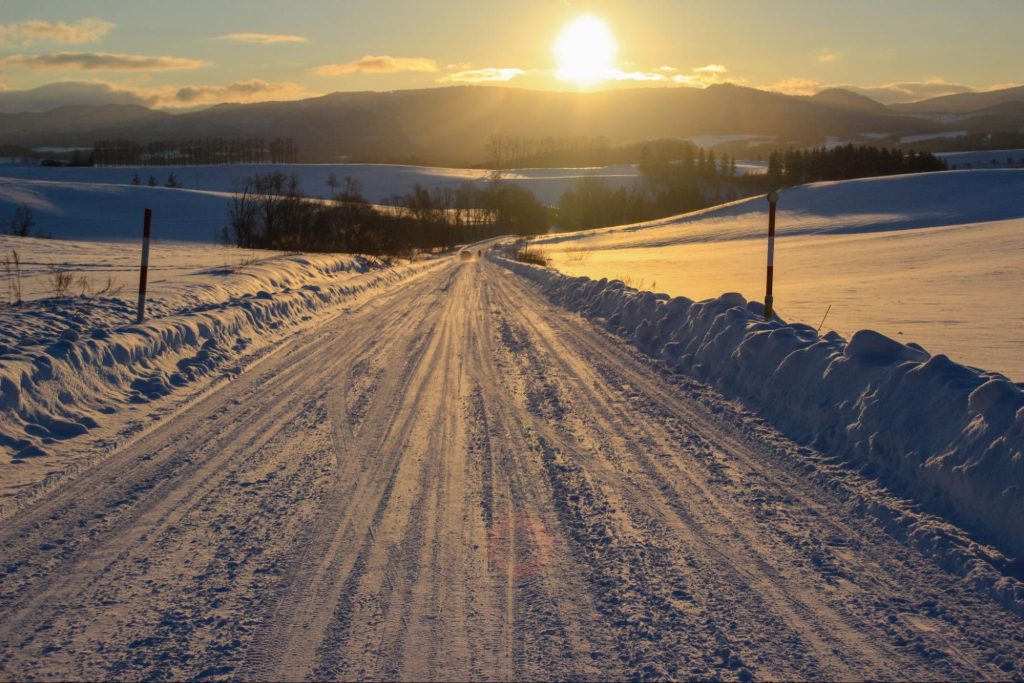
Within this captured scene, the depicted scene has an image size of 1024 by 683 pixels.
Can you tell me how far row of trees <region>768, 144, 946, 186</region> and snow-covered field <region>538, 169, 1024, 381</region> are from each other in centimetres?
4694

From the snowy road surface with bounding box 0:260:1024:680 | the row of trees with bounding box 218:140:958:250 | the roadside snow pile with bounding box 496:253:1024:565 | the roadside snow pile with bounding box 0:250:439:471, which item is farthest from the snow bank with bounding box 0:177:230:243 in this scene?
the snowy road surface with bounding box 0:260:1024:680

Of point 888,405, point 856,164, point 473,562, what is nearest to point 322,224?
point 888,405

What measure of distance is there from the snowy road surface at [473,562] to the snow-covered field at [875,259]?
16.9 feet

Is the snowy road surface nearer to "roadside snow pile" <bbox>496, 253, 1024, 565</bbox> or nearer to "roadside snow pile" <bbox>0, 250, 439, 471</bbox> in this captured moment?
"roadside snow pile" <bbox>496, 253, 1024, 565</bbox>

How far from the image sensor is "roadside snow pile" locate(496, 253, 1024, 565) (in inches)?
210

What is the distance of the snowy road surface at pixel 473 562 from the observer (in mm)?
3639

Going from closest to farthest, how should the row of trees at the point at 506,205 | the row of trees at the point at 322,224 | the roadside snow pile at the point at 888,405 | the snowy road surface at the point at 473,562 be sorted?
the snowy road surface at the point at 473,562 → the roadside snow pile at the point at 888,405 → the row of trees at the point at 322,224 → the row of trees at the point at 506,205

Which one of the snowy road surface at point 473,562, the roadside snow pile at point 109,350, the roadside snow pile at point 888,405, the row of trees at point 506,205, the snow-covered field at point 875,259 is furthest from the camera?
the row of trees at point 506,205

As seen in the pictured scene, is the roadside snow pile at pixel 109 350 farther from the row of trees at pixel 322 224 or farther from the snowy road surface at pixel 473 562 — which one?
the row of trees at pixel 322 224

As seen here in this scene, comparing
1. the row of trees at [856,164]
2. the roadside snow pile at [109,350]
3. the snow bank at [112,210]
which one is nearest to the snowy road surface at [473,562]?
the roadside snow pile at [109,350]

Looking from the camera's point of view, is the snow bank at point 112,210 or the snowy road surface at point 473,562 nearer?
the snowy road surface at point 473,562

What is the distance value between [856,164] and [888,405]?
438ft

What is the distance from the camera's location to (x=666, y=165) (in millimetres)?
192625

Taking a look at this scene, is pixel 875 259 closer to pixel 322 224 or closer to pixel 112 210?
pixel 322 224
